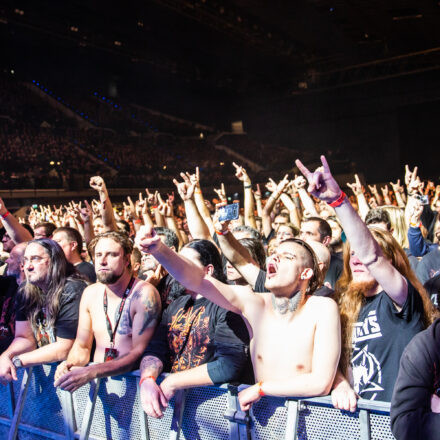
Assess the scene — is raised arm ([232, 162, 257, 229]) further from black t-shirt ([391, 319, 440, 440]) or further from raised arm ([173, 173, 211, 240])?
black t-shirt ([391, 319, 440, 440])

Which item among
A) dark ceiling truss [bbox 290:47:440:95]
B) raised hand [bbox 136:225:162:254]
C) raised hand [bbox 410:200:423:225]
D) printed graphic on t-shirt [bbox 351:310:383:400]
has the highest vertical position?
dark ceiling truss [bbox 290:47:440:95]

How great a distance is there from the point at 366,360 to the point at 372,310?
0.63 feet

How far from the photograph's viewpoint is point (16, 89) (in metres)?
21.2

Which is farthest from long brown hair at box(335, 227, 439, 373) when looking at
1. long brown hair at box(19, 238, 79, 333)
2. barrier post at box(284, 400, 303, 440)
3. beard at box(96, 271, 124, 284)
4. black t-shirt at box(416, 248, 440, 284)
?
long brown hair at box(19, 238, 79, 333)

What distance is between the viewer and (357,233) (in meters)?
1.75

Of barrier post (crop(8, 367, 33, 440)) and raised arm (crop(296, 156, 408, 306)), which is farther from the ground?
raised arm (crop(296, 156, 408, 306))

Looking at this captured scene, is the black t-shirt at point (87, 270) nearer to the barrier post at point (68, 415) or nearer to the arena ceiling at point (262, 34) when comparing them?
the barrier post at point (68, 415)

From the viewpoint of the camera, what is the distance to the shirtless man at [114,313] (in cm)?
230

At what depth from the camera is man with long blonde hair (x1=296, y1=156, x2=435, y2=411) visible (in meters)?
1.74

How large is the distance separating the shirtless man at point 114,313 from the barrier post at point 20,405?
285mm

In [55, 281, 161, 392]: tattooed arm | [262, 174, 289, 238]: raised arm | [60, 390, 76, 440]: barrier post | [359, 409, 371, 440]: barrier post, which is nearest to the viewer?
[359, 409, 371, 440]: barrier post

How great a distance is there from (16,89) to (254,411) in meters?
22.2

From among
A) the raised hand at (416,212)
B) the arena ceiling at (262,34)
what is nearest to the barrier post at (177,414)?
the raised hand at (416,212)

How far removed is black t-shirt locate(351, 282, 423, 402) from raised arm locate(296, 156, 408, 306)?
103 millimetres
